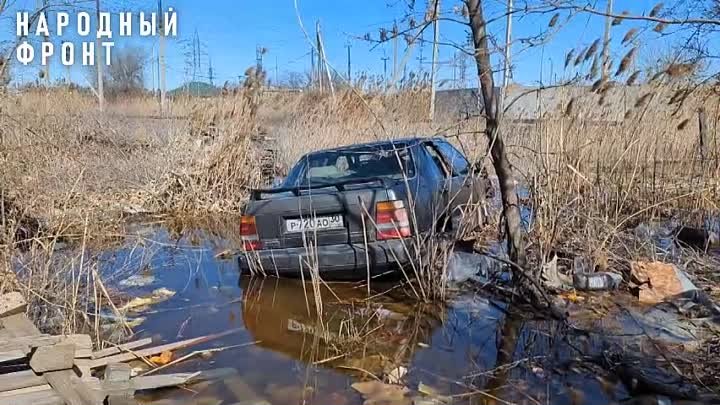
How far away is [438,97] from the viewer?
11.8 m

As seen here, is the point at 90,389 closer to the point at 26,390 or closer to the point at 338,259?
the point at 26,390

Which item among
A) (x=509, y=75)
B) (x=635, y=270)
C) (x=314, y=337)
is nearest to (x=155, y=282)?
(x=314, y=337)

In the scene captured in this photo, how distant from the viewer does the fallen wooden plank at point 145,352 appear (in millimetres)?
3414

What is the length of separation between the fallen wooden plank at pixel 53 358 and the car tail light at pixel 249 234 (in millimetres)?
2480

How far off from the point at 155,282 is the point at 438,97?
25.4 feet

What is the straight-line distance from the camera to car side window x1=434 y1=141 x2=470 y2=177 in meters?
6.27

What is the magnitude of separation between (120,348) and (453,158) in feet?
13.9

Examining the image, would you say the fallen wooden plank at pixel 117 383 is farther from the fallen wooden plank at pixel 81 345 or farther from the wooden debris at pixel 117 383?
the fallen wooden plank at pixel 81 345

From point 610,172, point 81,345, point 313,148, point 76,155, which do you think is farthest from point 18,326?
point 313,148

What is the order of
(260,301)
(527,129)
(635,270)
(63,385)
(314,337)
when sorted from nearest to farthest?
(63,385) → (314,337) → (635,270) → (260,301) → (527,129)

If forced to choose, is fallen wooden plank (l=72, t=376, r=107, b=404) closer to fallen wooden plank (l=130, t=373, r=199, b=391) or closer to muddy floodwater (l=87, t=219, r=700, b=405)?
fallen wooden plank (l=130, t=373, r=199, b=391)

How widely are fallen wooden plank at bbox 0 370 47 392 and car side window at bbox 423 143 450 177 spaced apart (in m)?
4.14

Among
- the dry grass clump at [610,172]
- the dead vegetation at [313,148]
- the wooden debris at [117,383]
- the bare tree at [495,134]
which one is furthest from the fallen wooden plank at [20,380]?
the dry grass clump at [610,172]

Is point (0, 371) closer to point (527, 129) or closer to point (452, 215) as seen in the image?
point (452, 215)
